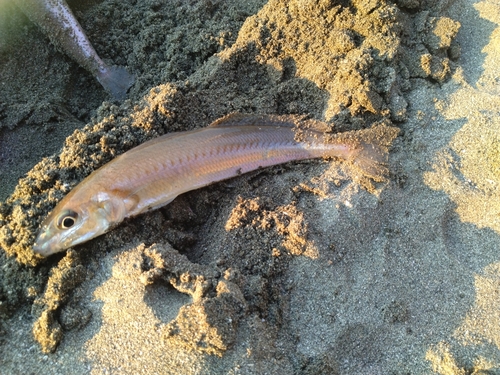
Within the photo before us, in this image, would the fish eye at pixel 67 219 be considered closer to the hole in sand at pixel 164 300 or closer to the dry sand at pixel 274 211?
the dry sand at pixel 274 211

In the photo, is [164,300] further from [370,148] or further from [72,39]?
[72,39]

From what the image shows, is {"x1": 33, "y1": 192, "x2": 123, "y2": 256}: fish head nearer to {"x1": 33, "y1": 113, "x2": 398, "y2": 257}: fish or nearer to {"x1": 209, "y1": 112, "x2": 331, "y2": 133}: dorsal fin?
{"x1": 33, "y1": 113, "x2": 398, "y2": 257}: fish

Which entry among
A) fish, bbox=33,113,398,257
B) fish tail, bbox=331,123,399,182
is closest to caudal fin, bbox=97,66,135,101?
fish, bbox=33,113,398,257

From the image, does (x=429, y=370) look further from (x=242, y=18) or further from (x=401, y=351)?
(x=242, y=18)

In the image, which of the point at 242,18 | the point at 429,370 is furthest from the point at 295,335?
the point at 242,18

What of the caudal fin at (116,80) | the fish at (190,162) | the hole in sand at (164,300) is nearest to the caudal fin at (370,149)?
the fish at (190,162)

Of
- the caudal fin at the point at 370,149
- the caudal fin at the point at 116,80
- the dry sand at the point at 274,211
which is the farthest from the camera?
the caudal fin at the point at 116,80

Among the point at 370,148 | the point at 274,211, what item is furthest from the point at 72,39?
the point at 370,148
